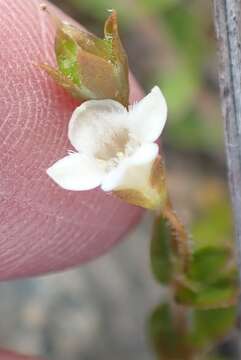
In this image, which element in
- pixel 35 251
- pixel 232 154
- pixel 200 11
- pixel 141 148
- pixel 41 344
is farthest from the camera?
pixel 200 11

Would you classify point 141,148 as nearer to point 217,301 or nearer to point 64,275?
point 217,301

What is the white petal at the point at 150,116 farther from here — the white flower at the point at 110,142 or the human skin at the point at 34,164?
the human skin at the point at 34,164

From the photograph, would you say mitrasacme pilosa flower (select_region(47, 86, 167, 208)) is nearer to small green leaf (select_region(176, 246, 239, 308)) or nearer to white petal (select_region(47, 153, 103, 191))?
white petal (select_region(47, 153, 103, 191))

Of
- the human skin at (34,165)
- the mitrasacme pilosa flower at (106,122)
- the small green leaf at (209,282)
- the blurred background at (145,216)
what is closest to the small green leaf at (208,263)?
the small green leaf at (209,282)

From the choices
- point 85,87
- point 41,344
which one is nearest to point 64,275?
point 41,344

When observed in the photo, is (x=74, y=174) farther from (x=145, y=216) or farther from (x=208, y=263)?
(x=145, y=216)

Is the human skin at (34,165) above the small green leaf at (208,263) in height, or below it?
above
